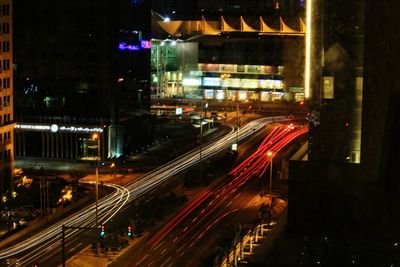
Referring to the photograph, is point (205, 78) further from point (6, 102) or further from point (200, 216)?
point (200, 216)

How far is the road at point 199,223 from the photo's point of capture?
20.3 metres

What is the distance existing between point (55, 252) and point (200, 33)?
39924 millimetres

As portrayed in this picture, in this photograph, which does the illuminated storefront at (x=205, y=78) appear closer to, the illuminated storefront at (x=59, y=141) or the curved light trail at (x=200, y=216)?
the curved light trail at (x=200, y=216)

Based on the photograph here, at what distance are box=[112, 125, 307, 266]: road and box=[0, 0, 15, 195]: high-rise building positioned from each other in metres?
7.49

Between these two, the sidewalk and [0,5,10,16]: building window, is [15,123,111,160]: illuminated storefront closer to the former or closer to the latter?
[0,5,10,16]: building window

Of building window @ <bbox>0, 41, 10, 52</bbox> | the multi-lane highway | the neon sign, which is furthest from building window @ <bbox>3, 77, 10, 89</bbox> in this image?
the neon sign

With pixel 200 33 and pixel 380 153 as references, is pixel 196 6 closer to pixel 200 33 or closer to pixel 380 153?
pixel 200 33

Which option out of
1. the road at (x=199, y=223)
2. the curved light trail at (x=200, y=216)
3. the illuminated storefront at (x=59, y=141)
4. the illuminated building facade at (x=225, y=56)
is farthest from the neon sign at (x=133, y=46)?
the illuminated building facade at (x=225, y=56)

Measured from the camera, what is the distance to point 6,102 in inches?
1157

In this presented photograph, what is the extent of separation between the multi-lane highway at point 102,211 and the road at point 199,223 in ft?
7.25

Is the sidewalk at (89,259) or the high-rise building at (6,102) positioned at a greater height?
the high-rise building at (6,102)

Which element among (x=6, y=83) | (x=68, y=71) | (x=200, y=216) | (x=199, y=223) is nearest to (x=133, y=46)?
(x=68, y=71)

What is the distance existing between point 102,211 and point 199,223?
11.5 feet

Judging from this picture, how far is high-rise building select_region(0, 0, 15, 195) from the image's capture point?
28.8 metres
